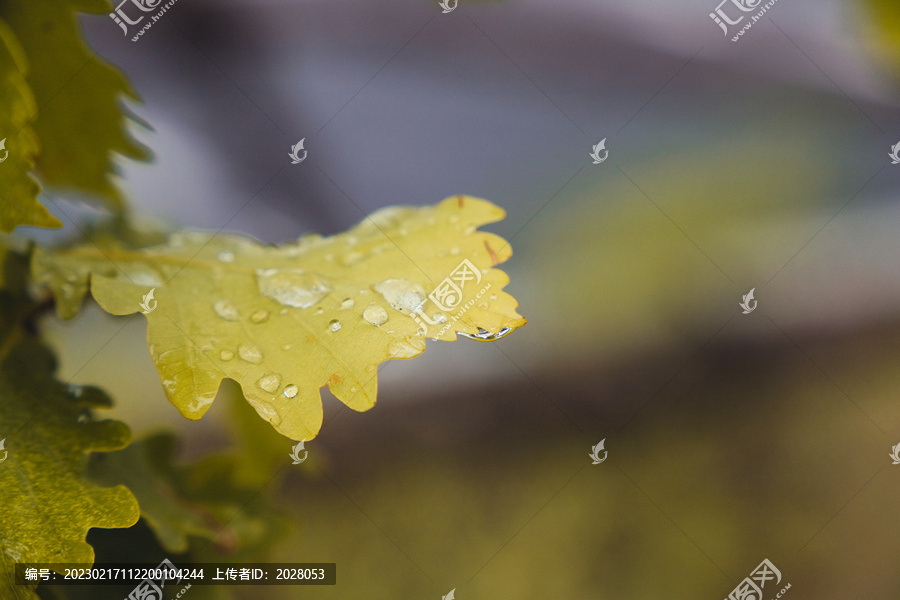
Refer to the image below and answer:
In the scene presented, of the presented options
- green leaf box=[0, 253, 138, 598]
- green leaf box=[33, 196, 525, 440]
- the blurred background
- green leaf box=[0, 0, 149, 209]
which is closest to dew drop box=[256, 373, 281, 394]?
green leaf box=[33, 196, 525, 440]

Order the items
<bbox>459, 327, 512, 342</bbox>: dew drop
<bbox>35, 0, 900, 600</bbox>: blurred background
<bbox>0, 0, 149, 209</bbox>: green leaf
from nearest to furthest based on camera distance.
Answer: <bbox>459, 327, 512, 342</bbox>: dew drop, <bbox>0, 0, 149, 209</bbox>: green leaf, <bbox>35, 0, 900, 600</bbox>: blurred background

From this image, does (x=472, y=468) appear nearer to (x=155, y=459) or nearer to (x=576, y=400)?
(x=576, y=400)

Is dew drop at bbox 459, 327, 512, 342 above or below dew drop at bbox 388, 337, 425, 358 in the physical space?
below

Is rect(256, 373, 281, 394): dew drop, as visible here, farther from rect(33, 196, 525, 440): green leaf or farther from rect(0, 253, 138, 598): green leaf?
rect(0, 253, 138, 598): green leaf

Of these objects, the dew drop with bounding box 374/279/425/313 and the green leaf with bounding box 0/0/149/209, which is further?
the green leaf with bounding box 0/0/149/209

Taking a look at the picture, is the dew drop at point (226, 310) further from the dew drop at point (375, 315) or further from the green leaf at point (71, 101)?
the green leaf at point (71, 101)
